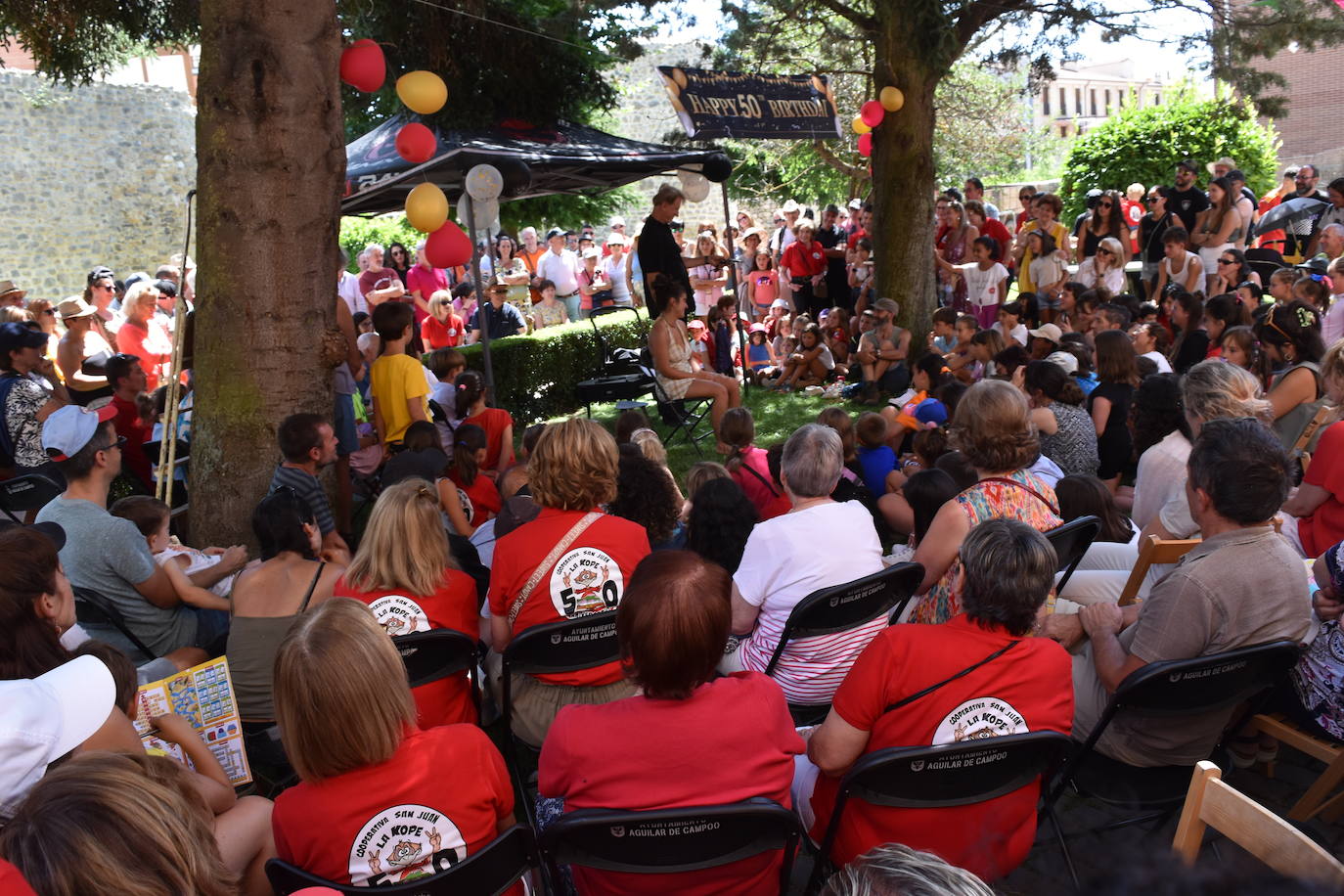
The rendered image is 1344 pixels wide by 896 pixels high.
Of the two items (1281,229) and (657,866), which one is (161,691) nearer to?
(657,866)

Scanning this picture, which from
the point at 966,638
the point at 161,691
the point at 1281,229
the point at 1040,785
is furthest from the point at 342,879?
the point at 1281,229

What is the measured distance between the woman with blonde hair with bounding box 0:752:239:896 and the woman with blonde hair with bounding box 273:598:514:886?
0.45m

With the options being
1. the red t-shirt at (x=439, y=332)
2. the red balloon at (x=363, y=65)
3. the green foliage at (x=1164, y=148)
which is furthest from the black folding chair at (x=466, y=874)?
the green foliage at (x=1164, y=148)

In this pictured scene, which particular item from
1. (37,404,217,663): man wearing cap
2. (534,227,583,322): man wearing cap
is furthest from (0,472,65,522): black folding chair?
(534,227,583,322): man wearing cap

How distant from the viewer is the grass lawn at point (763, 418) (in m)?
8.05

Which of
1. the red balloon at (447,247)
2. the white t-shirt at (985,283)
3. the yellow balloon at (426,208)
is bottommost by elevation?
the white t-shirt at (985,283)

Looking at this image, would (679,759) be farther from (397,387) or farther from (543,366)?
(543,366)

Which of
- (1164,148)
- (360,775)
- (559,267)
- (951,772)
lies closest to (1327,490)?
(951,772)

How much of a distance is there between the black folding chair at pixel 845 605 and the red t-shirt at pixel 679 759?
2.70ft

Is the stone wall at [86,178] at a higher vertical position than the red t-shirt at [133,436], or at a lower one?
higher

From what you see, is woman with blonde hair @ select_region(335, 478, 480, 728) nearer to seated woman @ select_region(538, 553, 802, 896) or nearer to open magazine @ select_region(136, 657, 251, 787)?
open magazine @ select_region(136, 657, 251, 787)

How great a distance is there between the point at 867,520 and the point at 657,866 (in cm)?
161

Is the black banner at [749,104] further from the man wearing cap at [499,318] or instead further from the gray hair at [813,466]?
the gray hair at [813,466]

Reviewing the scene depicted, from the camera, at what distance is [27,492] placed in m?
5.67
